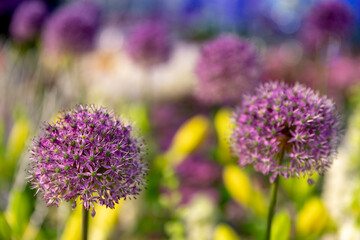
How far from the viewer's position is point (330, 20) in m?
3.22

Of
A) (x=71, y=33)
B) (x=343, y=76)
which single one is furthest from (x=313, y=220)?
(x=343, y=76)

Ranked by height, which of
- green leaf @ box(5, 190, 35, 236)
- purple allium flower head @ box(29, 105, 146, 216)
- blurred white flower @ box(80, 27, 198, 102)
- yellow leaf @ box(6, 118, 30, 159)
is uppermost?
blurred white flower @ box(80, 27, 198, 102)

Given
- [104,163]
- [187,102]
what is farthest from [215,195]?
[187,102]

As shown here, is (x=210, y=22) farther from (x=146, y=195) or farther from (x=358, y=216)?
(x=358, y=216)

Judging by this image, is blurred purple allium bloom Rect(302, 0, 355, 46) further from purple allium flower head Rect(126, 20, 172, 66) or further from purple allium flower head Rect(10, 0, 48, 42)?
purple allium flower head Rect(10, 0, 48, 42)

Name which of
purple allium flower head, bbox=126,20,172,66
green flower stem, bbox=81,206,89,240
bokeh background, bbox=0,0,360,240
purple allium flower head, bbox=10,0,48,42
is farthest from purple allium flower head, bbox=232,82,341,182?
purple allium flower head, bbox=10,0,48,42

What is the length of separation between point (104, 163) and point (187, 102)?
4.66m

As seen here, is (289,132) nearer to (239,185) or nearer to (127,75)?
(239,185)

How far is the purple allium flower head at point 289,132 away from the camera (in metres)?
1.32

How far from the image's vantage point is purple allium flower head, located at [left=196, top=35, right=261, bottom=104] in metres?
2.40

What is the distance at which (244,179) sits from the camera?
2.29 meters

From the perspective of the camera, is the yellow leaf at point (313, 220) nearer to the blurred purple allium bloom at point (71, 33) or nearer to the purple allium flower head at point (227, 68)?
the purple allium flower head at point (227, 68)

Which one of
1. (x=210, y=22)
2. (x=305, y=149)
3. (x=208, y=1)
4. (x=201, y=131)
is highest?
(x=208, y=1)

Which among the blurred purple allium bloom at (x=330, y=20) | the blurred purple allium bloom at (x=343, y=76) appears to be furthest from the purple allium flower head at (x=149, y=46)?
the blurred purple allium bloom at (x=343, y=76)
